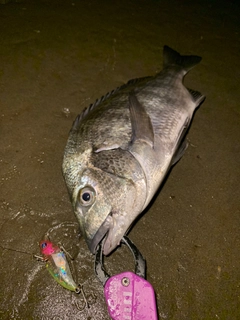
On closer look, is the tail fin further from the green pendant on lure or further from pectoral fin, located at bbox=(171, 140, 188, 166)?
the green pendant on lure

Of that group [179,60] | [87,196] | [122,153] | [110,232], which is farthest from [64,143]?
[179,60]

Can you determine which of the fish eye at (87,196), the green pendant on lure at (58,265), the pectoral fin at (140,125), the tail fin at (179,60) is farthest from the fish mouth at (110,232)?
the tail fin at (179,60)

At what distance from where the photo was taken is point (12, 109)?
3.47 metres

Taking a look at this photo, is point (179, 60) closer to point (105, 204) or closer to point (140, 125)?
point (140, 125)

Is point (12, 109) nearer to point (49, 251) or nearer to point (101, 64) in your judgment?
point (101, 64)

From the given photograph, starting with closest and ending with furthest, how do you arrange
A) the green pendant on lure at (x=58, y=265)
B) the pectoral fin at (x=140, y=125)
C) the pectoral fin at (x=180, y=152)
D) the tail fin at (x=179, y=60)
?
the green pendant on lure at (x=58, y=265)
the pectoral fin at (x=140, y=125)
the pectoral fin at (x=180, y=152)
the tail fin at (x=179, y=60)

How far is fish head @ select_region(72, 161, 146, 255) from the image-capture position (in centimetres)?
218

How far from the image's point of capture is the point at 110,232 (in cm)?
219

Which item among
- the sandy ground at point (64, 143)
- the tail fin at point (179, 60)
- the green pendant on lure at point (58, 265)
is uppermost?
the tail fin at point (179, 60)

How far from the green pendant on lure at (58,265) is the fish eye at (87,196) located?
0.57 meters

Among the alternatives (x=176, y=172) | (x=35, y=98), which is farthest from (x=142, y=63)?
(x=176, y=172)

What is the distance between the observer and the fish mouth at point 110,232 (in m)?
2.15

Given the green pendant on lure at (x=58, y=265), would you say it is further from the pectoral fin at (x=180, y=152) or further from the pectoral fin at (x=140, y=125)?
the pectoral fin at (x=180, y=152)

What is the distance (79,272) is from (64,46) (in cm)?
347
